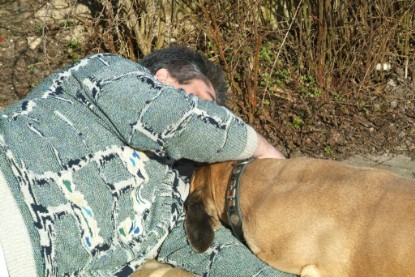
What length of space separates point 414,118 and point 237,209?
3302 mm

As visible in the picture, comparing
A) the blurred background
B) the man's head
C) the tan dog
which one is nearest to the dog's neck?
the tan dog

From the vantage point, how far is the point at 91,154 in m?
3.09

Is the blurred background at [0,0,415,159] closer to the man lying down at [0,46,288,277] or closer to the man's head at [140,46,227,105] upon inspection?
the man's head at [140,46,227,105]

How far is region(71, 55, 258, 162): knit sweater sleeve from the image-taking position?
2975 millimetres

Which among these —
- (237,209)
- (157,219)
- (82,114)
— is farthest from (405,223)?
(82,114)

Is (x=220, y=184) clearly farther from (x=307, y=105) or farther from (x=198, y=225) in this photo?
(x=307, y=105)

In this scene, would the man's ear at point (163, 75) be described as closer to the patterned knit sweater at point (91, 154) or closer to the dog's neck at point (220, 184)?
the patterned knit sweater at point (91, 154)

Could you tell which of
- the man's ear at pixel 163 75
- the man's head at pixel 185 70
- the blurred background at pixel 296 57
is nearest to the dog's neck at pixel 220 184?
the man's head at pixel 185 70

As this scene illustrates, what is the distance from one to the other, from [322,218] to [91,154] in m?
1.07

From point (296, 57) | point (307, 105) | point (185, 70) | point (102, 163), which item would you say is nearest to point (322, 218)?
point (102, 163)

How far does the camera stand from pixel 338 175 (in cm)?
302

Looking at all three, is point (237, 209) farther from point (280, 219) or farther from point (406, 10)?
point (406, 10)

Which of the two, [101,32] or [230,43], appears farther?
[101,32]

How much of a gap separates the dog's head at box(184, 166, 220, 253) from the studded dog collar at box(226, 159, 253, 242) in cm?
13
